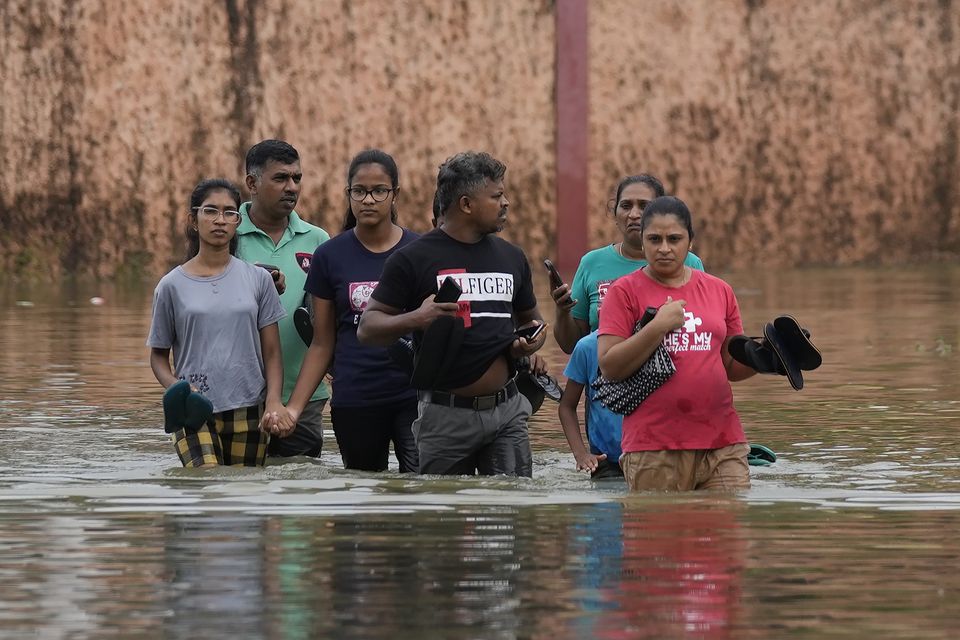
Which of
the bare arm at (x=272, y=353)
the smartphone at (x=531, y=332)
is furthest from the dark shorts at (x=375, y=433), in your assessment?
the smartphone at (x=531, y=332)

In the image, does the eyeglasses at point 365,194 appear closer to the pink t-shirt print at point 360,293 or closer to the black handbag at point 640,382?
the pink t-shirt print at point 360,293

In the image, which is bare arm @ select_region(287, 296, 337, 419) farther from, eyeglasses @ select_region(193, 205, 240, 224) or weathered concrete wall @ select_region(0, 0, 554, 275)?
weathered concrete wall @ select_region(0, 0, 554, 275)

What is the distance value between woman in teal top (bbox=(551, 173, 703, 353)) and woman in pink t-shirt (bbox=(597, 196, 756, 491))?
3.52 ft

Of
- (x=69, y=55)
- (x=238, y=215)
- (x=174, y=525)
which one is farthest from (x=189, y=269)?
(x=69, y=55)

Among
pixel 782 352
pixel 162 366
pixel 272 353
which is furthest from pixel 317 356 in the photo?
pixel 782 352

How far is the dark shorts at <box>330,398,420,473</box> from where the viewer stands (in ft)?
27.5

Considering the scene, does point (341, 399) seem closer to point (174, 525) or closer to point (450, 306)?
point (450, 306)

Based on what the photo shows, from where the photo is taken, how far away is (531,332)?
7.76 meters

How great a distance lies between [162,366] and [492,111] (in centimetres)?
1686

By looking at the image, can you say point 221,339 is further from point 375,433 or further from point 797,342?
point 797,342

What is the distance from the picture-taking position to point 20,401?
11.9m

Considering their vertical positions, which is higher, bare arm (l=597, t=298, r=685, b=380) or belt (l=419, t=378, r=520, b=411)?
bare arm (l=597, t=298, r=685, b=380)

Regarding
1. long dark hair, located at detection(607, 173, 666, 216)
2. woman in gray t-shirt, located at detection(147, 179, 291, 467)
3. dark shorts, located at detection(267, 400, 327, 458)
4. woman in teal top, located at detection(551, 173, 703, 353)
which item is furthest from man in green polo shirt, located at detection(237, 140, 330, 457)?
long dark hair, located at detection(607, 173, 666, 216)

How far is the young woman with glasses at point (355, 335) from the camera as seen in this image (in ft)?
27.3
